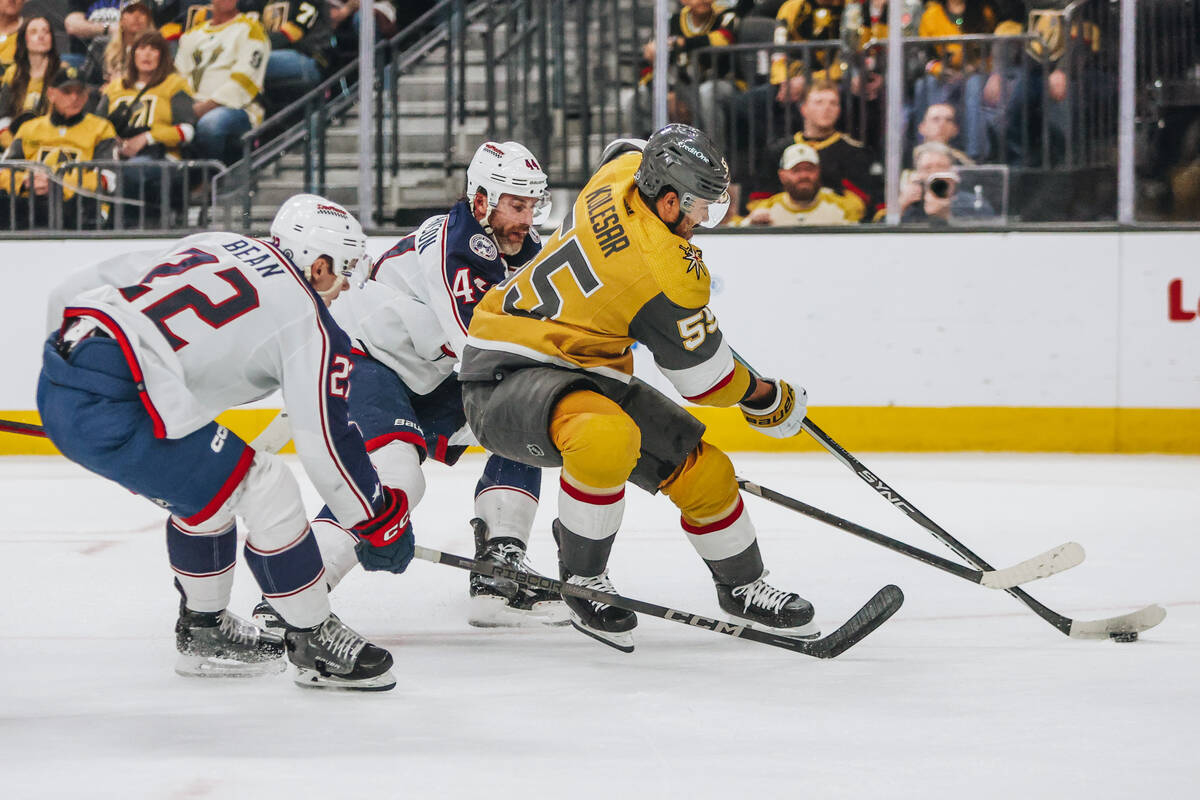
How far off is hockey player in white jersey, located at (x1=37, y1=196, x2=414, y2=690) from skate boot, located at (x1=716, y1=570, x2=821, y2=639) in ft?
2.48

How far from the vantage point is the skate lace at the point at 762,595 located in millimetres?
2840

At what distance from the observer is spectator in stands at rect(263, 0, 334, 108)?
653cm

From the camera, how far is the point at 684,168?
2.63 m

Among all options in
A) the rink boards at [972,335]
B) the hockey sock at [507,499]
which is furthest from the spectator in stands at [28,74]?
the hockey sock at [507,499]

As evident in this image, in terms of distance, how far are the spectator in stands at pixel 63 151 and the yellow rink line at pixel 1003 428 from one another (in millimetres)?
909

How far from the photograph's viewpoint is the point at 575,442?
2.63 metres

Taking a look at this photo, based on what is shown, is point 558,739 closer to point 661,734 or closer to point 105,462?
point 661,734

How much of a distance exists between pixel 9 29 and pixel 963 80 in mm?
4283

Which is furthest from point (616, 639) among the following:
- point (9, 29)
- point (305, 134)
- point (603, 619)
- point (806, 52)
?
point (9, 29)

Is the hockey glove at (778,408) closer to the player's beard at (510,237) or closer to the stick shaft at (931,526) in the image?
the stick shaft at (931,526)

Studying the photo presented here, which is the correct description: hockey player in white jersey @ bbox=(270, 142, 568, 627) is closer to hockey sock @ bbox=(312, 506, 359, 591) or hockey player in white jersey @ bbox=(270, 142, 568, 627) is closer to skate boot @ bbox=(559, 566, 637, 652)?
hockey sock @ bbox=(312, 506, 359, 591)

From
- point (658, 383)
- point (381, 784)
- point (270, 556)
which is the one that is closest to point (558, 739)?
point (381, 784)

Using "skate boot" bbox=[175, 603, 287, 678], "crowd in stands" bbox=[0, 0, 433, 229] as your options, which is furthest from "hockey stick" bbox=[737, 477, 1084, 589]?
"crowd in stands" bbox=[0, 0, 433, 229]

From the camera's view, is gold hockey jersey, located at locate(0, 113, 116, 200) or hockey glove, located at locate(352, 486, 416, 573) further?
gold hockey jersey, located at locate(0, 113, 116, 200)
